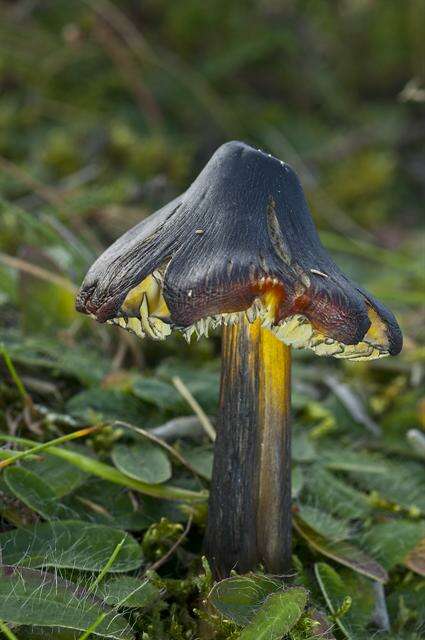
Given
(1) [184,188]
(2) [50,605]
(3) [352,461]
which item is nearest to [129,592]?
(2) [50,605]

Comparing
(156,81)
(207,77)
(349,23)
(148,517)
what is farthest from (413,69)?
(148,517)

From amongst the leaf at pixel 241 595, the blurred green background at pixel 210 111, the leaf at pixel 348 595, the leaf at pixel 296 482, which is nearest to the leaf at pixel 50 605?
the leaf at pixel 241 595

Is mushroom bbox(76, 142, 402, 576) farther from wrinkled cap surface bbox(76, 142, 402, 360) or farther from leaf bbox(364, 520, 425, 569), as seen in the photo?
leaf bbox(364, 520, 425, 569)

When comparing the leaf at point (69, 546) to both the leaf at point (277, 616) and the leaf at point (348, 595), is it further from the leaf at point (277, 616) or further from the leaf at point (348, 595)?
the leaf at point (348, 595)

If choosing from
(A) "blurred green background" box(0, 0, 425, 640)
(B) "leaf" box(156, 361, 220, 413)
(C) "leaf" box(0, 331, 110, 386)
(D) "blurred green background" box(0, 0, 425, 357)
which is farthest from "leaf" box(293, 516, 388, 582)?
(D) "blurred green background" box(0, 0, 425, 357)

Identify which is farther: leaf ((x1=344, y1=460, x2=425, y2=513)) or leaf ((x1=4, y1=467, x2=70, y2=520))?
leaf ((x1=344, y1=460, x2=425, y2=513))

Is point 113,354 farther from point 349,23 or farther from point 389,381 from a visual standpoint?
point 349,23
